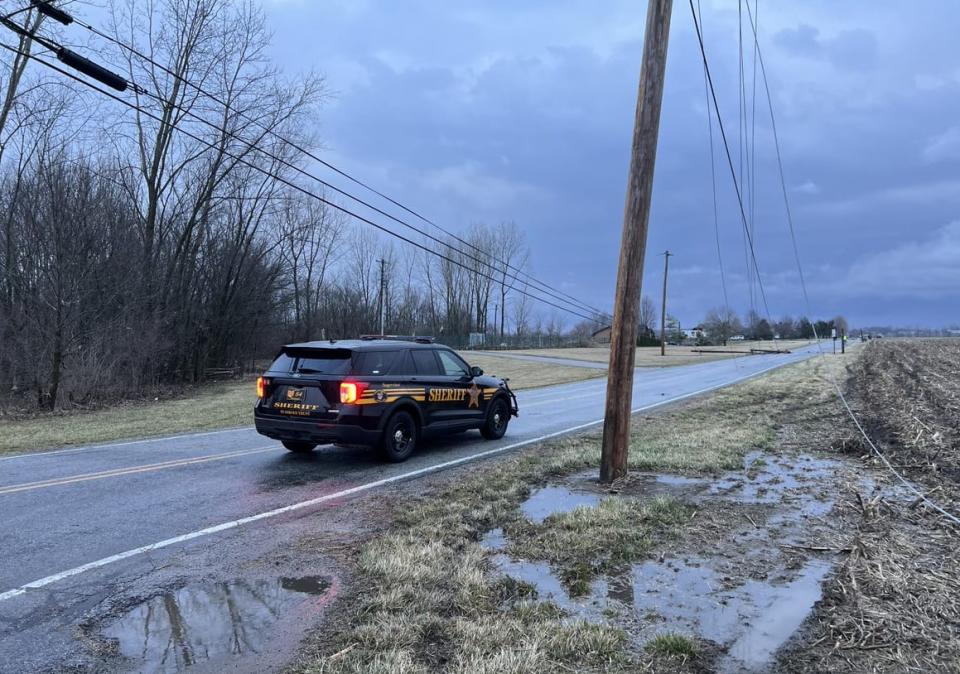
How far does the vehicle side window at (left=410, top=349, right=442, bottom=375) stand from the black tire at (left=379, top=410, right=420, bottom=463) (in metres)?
0.83

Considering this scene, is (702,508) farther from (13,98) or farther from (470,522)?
(13,98)

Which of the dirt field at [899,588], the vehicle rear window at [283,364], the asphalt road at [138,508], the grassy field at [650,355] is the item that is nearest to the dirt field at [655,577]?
the dirt field at [899,588]

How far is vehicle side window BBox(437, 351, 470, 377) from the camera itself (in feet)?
36.1

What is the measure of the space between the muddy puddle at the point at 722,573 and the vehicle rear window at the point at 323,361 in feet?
11.0

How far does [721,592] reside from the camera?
455 cm

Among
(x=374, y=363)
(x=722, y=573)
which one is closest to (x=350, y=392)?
(x=374, y=363)

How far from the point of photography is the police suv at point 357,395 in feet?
29.3

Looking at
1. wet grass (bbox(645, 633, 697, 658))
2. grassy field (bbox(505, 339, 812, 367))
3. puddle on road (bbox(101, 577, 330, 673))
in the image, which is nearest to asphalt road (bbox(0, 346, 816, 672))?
puddle on road (bbox(101, 577, 330, 673))

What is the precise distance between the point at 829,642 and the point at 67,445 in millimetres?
12329

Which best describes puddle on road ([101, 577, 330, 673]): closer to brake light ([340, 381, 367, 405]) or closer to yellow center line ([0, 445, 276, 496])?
brake light ([340, 381, 367, 405])

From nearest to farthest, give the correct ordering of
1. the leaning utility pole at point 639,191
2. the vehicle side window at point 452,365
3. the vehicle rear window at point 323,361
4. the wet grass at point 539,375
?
the leaning utility pole at point 639,191, the vehicle rear window at point 323,361, the vehicle side window at point 452,365, the wet grass at point 539,375

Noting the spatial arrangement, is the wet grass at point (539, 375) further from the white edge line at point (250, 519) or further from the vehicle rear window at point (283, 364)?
the vehicle rear window at point (283, 364)

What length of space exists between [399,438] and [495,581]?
524 centimetres

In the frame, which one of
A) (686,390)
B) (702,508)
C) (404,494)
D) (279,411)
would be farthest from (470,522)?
(686,390)
